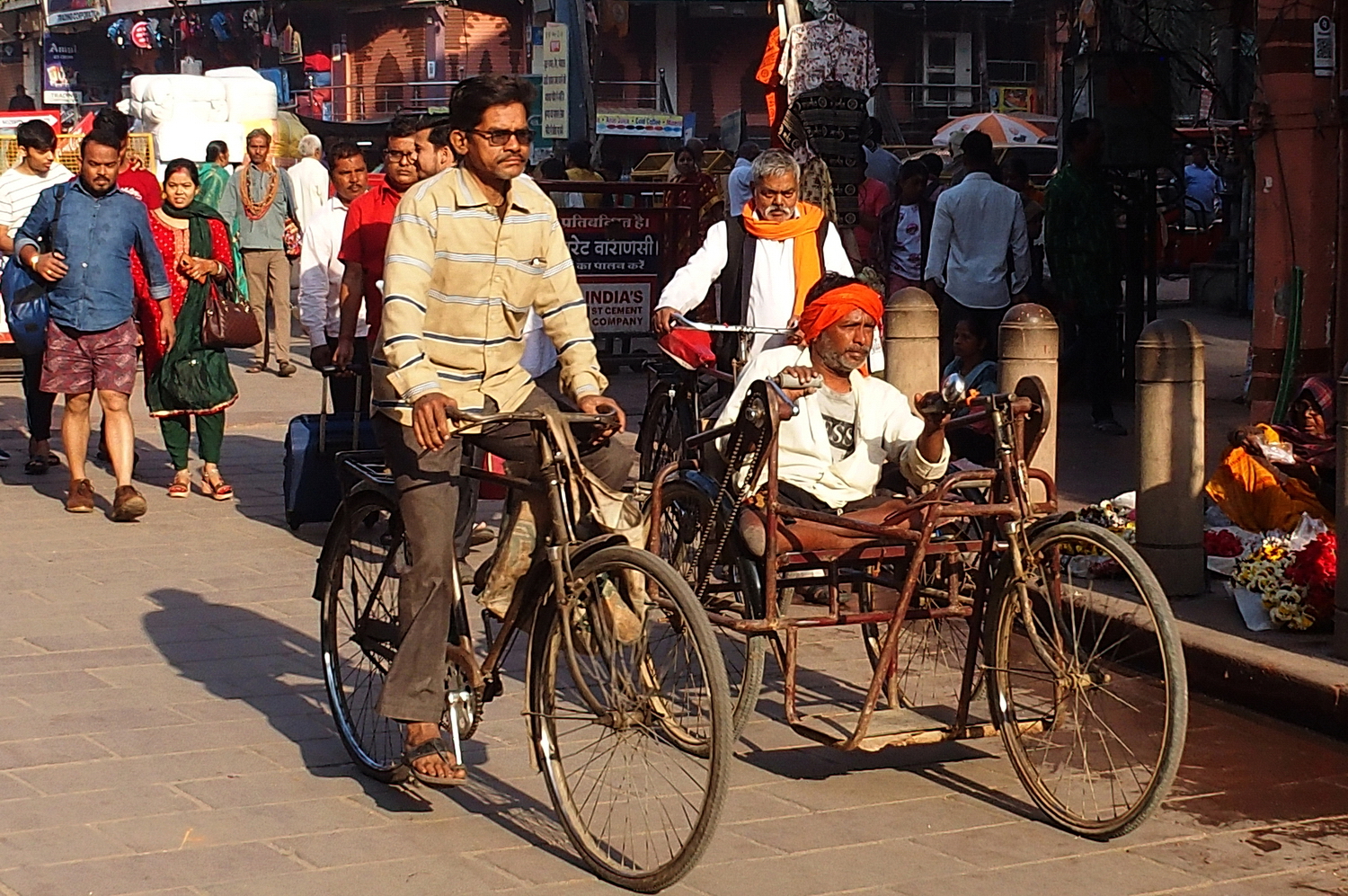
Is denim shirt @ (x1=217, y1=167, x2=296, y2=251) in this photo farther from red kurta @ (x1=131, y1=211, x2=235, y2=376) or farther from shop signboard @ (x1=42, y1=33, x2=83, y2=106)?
shop signboard @ (x1=42, y1=33, x2=83, y2=106)

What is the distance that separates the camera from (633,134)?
4800 cm

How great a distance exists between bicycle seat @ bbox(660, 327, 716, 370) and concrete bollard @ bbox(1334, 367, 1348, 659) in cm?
290

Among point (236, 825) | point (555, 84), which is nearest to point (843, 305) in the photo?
point (236, 825)

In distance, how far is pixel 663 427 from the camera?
→ 8992 millimetres

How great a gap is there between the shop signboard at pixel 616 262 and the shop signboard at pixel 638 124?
1219 inches

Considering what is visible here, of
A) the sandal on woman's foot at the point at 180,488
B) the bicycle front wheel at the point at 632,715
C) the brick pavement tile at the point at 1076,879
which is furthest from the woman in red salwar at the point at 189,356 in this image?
the brick pavement tile at the point at 1076,879

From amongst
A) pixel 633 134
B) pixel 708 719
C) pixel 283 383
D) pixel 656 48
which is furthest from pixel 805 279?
pixel 656 48

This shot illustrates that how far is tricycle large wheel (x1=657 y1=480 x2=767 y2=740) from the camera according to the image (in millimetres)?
5324

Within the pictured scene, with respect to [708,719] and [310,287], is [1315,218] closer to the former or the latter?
[310,287]

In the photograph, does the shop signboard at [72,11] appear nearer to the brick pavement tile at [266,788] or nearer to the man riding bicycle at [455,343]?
the brick pavement tile at [266,788]

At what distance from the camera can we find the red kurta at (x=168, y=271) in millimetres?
10375

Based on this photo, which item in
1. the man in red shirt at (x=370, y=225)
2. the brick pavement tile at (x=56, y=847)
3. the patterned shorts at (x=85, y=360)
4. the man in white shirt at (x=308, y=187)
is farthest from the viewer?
the man in white shirt at (x=308, y=187)

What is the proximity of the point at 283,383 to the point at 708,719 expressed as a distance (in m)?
12.0

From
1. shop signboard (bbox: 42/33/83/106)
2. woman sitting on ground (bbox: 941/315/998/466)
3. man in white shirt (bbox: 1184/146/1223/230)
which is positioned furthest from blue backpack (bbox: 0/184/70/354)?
shop signboard (bbox: 42/33/83/106)
